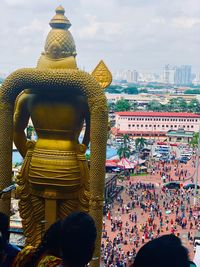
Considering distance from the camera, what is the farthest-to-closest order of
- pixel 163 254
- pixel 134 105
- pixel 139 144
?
pixel 134 105
pixel 139 144
pixel 163 254

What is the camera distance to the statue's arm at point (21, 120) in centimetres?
655

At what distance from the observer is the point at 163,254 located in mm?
2424

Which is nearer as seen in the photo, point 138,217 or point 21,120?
point 21,120

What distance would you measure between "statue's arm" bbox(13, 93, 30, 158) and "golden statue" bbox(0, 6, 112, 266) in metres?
0.01

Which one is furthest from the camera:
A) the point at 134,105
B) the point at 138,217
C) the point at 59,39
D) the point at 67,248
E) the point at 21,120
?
the point at 134,105

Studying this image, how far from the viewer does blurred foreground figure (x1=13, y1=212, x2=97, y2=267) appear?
9.01 feet

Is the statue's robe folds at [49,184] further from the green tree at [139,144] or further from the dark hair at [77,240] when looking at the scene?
the green tree at [139,144]

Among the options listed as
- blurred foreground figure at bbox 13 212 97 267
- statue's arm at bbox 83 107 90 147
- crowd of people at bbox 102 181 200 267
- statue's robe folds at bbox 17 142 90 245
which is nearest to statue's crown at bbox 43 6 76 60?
statue's arm at bbox 83 107 90 147

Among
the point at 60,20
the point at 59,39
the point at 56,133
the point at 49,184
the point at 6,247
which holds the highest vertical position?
the point at 60,20

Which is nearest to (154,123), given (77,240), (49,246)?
(49,246)

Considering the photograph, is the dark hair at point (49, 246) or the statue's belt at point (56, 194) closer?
the dark hair at point (49, 246)

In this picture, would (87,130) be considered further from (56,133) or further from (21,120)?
(21,120)

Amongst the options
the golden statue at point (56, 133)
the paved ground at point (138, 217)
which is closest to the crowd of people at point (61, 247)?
the golden statue at point (56, 133)

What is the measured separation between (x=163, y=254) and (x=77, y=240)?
1.94 feet
